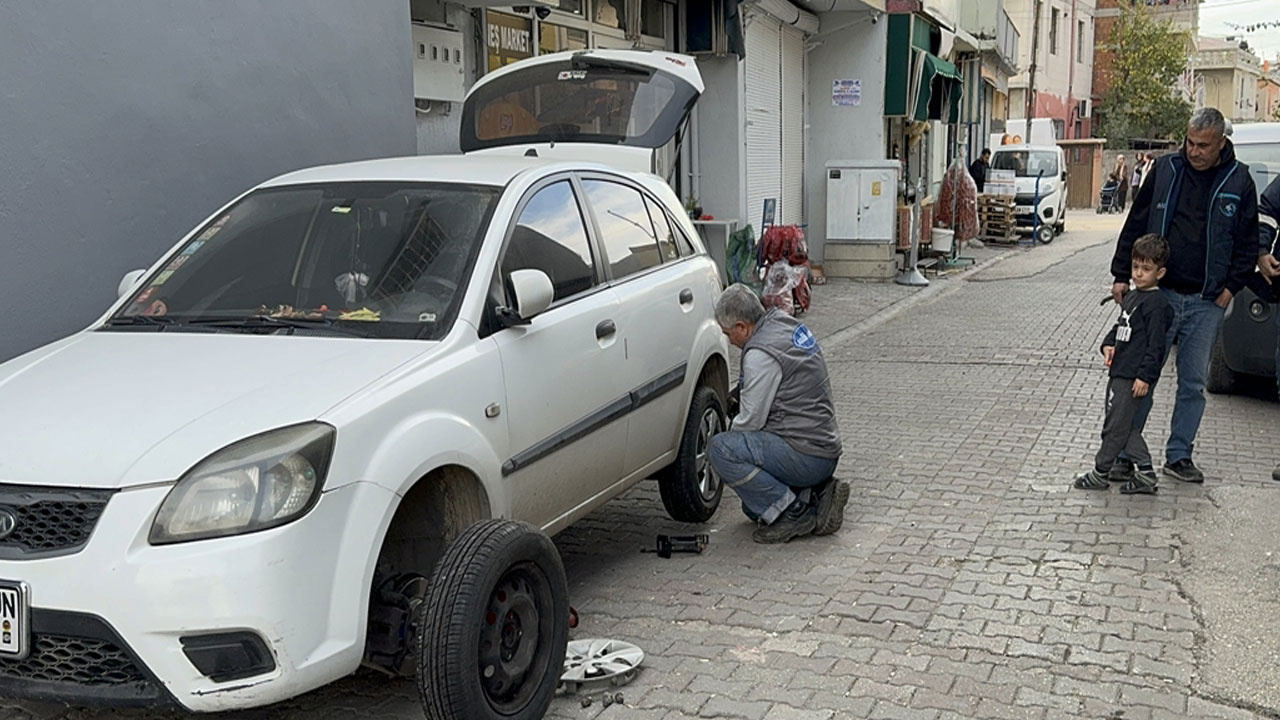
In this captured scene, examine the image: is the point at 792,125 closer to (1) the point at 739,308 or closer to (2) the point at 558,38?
(2) the point at 558,38

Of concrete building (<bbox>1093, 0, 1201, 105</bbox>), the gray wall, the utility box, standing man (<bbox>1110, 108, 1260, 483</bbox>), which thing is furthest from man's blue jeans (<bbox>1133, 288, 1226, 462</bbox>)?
concrete building (<bbox>1093, 0, 1201, 105</bbox>)

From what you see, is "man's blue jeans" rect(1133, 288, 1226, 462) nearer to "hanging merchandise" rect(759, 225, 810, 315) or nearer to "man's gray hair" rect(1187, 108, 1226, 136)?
"man's gray hair" rect(1187, 108, 1226, 136)

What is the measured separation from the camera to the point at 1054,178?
26062 millimetres

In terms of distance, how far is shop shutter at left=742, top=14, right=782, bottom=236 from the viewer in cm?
1573

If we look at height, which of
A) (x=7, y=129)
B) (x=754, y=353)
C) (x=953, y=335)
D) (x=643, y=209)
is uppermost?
(x=7, y=129)

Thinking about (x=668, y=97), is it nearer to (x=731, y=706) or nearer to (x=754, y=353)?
(x=754, y=353)

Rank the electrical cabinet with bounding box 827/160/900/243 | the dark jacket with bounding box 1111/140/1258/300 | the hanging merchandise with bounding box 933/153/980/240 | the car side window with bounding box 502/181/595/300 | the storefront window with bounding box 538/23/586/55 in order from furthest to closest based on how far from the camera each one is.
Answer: the hanging merchandise with bounding box 933/153/980/240, the electrical cabinet with bounding box 827/160/900/243, the storefront window with bounding box 538/23/586/55, the dark jacket with bounding box 1111/140/1258/300, the car side window with bounding box 502/181/595/300

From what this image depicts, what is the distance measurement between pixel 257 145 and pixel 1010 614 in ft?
16.2

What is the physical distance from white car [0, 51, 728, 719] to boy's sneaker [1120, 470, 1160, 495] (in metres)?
2.42

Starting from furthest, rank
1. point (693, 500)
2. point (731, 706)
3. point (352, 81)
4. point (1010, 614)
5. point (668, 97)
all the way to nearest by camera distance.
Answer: point (668, 97) < point (352, 81) < point (693, 500) < point (1010, 614) < point (731, 706)

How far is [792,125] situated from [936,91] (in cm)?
454

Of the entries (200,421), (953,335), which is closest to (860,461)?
(200,421)

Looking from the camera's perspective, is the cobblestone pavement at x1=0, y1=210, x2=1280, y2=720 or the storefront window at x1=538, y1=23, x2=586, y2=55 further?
the storefront window at x1=538, y1=23, x2=586, y2=55

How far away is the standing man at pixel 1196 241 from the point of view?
6305 mm
